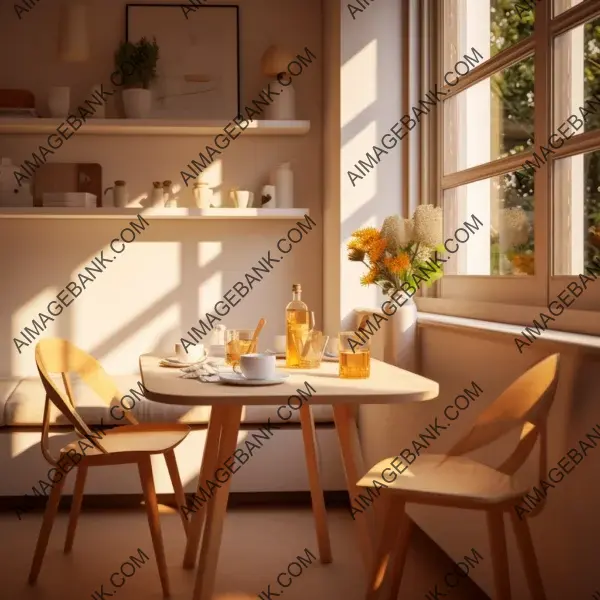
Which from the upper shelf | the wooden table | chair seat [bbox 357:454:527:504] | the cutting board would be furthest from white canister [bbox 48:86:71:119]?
chair seat [bbox 357:454:527:504]

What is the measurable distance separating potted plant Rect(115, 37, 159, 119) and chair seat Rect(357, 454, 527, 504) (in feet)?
8.12

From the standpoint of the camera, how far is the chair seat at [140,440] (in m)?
2.83

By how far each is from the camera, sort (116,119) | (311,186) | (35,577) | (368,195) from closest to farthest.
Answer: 1. (35,577)
2. (368,195)
3. (116,119)
4. (311,186)

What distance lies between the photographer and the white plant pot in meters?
4.17

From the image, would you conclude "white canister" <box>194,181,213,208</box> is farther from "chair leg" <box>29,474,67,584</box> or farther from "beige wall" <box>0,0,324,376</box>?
"chair leg" <box>29,474,67,584</box>

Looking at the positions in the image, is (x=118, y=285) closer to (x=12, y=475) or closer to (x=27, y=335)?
(x=27, y=335)

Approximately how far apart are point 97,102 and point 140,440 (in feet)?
6.46

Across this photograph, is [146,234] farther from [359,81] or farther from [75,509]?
[75,509]

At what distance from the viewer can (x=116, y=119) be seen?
4.20 meters

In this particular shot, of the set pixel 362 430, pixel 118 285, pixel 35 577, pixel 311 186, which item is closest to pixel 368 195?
pixel 311 186

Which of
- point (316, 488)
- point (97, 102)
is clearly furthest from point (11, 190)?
point (316, 488)

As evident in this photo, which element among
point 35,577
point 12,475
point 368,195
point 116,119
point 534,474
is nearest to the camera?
point 534,474

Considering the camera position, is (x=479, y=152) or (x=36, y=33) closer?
(x=479, y=152)

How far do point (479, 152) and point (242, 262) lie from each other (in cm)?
146
